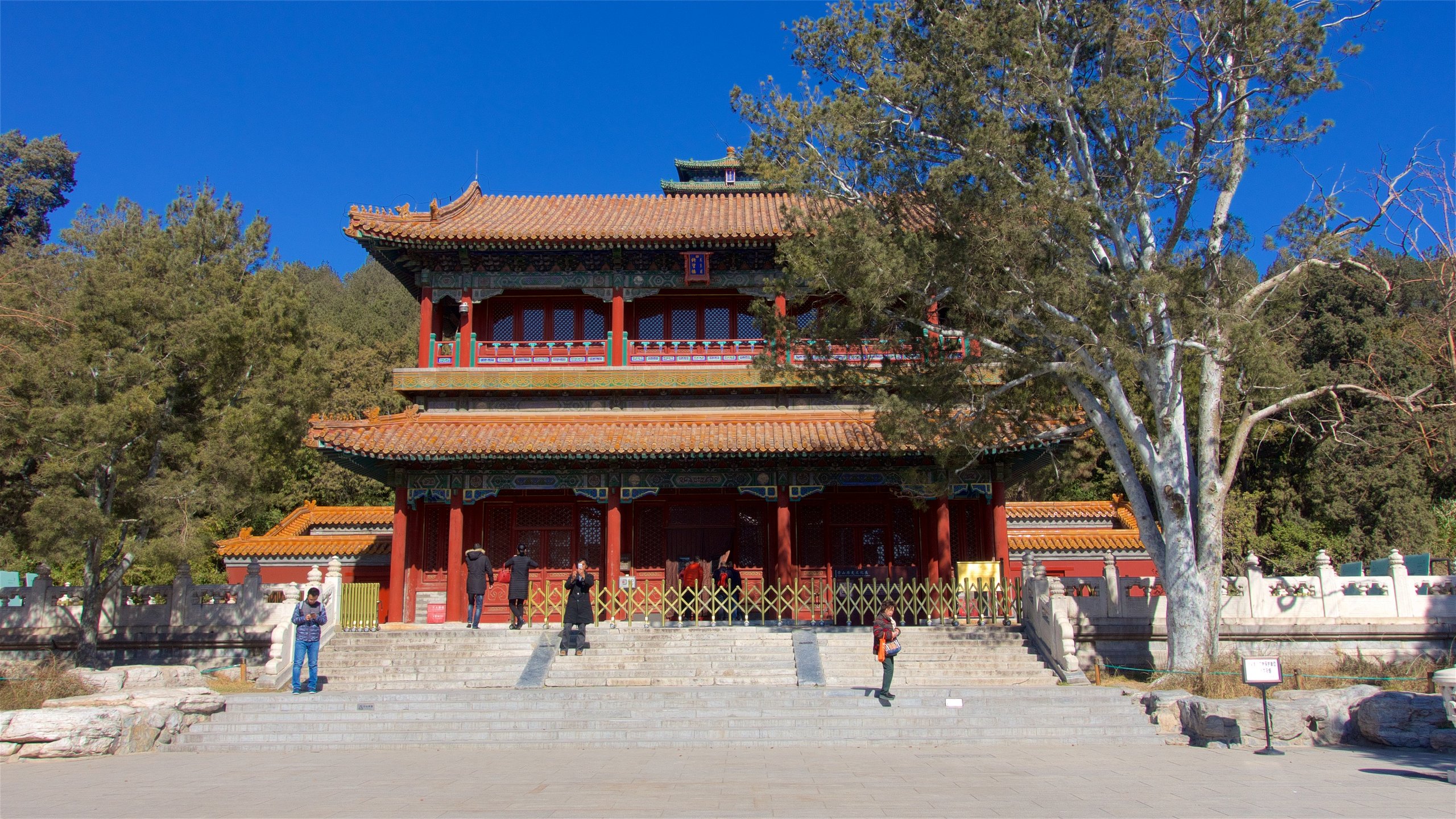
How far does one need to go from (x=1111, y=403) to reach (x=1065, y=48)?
5.03m

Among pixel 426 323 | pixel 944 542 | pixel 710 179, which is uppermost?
pixel 710 179

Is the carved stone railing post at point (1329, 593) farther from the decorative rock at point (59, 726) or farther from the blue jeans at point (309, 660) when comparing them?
the decorative rock at point (59, 726)

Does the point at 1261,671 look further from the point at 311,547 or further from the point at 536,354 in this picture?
the point at 311,547

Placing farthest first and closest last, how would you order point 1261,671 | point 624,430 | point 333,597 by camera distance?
point 624,430
point 333,597
point 1261,671

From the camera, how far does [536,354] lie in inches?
746

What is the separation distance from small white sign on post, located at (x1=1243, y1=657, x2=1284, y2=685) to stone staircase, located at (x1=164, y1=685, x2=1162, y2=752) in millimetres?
1572

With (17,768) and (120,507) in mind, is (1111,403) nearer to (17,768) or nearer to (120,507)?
(17,768)

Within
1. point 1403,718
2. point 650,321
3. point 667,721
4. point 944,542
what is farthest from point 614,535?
point 1403,718

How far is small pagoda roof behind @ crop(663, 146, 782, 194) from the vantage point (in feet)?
113

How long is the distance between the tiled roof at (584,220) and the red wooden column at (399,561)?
4.98 m

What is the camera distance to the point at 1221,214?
42.1 feet

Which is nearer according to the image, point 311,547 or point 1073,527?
point 311,547

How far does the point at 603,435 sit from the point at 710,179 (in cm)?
2355

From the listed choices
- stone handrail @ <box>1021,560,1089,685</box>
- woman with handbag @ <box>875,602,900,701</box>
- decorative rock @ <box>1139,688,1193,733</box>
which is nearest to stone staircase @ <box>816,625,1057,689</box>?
stone handrail @ <box>1021,560,1089,685</box>
